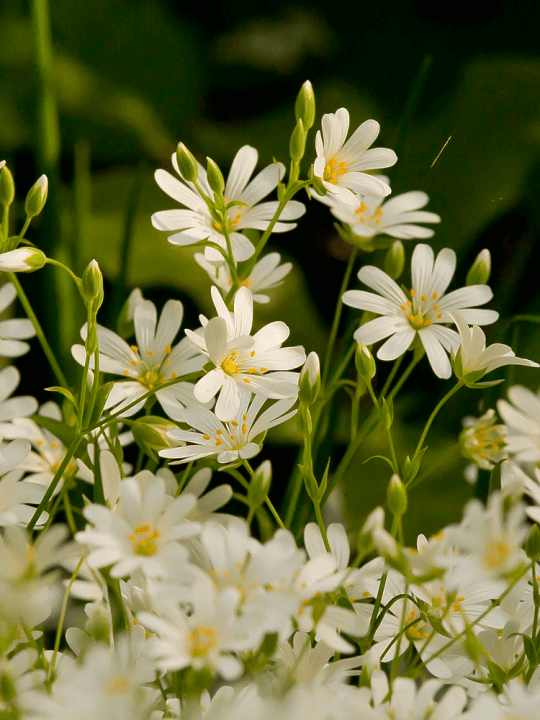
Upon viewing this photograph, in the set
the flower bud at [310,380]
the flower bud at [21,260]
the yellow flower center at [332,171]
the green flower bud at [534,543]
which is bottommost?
the green flower bud at [534,543]

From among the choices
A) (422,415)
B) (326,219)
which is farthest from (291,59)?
(422,415)

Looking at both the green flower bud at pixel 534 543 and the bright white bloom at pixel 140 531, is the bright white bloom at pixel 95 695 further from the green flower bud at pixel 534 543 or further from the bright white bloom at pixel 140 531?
the green flower bud at pixel 534 543

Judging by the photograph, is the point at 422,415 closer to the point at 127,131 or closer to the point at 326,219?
the point at 326,219

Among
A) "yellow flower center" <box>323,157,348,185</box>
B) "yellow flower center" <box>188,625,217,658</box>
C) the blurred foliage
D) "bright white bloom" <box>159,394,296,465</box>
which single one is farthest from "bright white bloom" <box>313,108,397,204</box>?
the blurred foliage

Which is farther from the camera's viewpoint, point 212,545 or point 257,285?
point 257,285

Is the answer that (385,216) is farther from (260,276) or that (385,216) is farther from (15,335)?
(15,335)

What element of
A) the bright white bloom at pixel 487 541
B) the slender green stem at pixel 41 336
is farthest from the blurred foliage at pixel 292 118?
the bright white bloom at pixel 487 541
